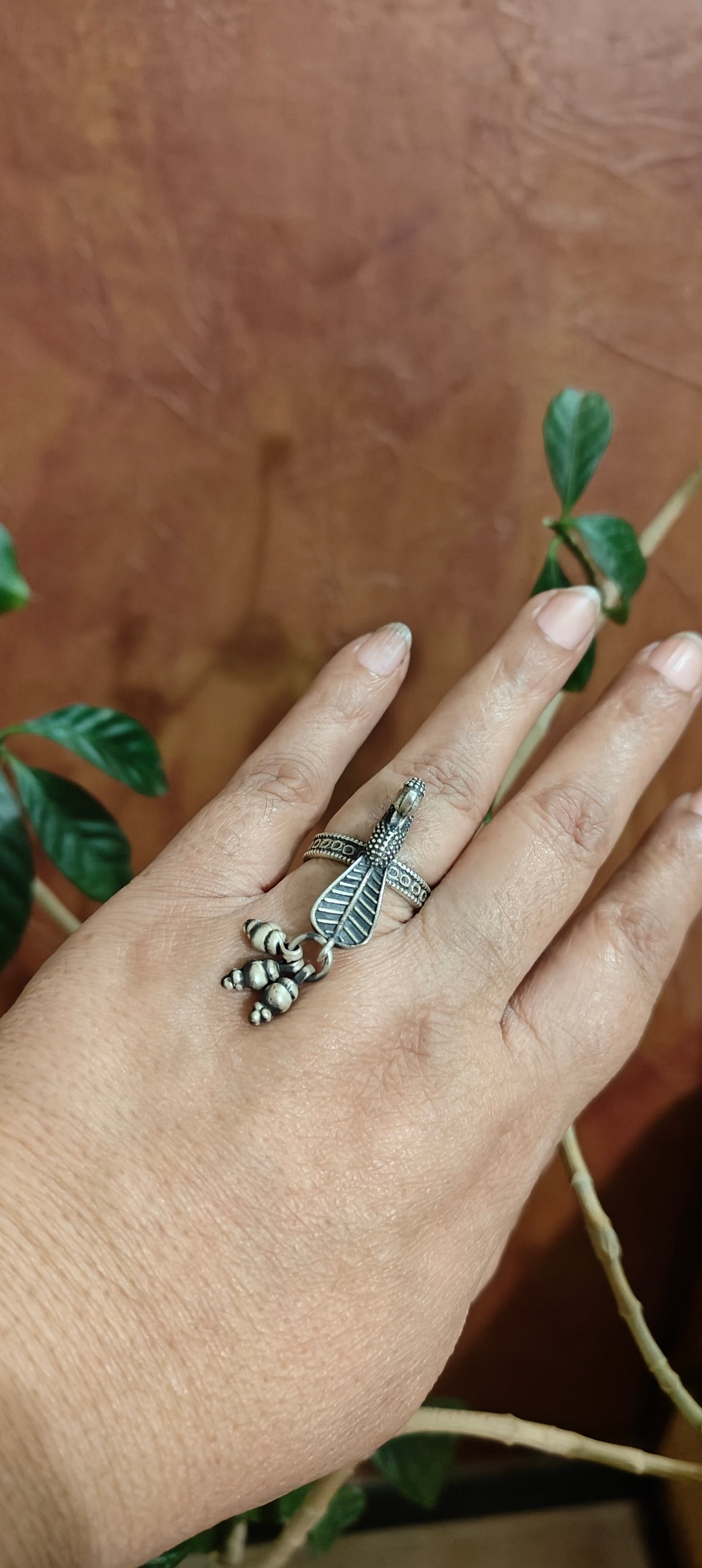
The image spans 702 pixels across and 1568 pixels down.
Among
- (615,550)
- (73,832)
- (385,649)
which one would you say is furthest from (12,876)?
(615,550)

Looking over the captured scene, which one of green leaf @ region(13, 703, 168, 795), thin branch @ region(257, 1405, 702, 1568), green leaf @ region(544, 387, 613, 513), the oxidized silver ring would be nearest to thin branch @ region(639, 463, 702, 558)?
green leaf @ region(544, 387, 613, 513)

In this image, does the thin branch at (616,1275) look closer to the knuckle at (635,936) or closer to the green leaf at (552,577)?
the knuckle at (635,936)

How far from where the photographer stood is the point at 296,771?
75cm

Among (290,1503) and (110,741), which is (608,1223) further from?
(110,741)

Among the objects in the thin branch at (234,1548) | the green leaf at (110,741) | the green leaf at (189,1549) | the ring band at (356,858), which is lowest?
the thin branch at (234,1548)

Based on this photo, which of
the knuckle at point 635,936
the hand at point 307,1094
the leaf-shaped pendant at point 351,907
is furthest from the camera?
the knuckle at point 635,936

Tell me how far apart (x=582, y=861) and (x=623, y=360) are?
22.3 inches

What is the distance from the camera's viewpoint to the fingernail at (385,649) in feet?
2.60

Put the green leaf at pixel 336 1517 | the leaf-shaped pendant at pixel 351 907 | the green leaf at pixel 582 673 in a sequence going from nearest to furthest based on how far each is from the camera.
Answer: the leaf-shaped pendant at pixel 351 907 < the green leaf at pixel 582 673 < the green leaf at pixel 336 1517

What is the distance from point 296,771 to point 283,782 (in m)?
0.02

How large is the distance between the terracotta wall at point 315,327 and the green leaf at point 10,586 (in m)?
0.39

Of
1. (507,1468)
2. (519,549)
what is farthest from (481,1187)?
(507,1468)

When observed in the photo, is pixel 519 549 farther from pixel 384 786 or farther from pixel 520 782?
pixel 384 786

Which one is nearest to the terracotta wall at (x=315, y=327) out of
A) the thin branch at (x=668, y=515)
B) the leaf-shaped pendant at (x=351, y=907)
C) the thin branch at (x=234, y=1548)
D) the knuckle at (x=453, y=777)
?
the thin branch at (x=668, y=515)
